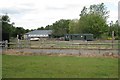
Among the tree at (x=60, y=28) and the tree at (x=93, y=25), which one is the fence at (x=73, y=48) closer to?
the tree at (x=93, y=25)

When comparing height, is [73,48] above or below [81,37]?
→ below

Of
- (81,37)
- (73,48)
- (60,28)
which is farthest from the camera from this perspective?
(60,28)

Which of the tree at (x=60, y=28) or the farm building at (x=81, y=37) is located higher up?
the tree at (x=60, y=28)

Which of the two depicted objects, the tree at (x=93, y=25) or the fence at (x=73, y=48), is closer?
the fence at (x=73, y=48)

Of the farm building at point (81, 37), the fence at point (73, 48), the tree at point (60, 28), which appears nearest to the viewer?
the fence at point (73, 48)

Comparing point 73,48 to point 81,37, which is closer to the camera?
point 73,48

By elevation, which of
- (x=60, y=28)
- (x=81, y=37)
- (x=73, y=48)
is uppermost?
(x=60, y=28)

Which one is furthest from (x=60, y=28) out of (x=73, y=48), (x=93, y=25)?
(x=73, y=48)

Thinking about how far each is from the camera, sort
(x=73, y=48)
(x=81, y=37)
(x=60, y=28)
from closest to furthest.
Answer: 1. (x=73, y=48)
2. (x=81, y=37)
3. (x=60, y=28)

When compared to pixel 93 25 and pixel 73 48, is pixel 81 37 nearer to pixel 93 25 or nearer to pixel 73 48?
pixel 93 25

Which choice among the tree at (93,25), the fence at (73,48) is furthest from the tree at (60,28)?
the fence at (73,48)

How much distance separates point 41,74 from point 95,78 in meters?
2.07

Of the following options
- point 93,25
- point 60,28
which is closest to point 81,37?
point 93,25

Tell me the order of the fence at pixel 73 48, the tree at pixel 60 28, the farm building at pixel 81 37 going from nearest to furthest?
the fence at pixel 73 48 → the farm building at pixel 81 37 → the tree at pixel 60 28
